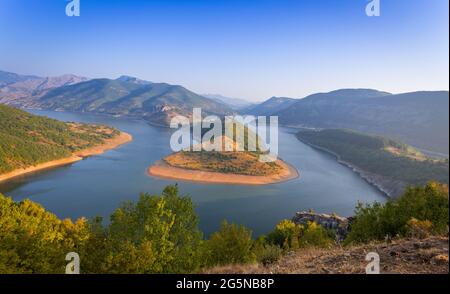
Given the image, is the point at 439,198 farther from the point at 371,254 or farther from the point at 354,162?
the point at 354,162

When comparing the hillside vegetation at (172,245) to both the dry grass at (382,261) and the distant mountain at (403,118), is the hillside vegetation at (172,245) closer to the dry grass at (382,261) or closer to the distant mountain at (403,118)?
the dry grass at (382,261)

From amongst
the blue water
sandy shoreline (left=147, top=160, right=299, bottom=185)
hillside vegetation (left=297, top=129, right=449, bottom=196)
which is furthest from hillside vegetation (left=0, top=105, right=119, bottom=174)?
hillside vegetation (left=297, top=129, right=449, bottom=196)

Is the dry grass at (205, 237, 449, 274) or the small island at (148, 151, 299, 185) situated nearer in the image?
the dry grass at (205, 237, 449, 274)

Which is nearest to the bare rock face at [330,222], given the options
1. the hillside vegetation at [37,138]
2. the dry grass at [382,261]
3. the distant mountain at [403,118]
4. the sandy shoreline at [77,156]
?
the dry grass at [382,261]

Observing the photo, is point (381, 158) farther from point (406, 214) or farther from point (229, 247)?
point (229, 247)

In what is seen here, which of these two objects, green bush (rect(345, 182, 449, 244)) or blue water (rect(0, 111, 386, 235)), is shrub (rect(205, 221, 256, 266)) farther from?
blue water (rect(0, 111, 386, 235))

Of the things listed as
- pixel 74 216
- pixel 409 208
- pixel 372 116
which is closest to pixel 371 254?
pixel 409 208

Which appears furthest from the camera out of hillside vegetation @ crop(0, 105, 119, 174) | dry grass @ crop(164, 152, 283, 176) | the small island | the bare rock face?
dry grass @ crop(164, 152, 283, 176)
